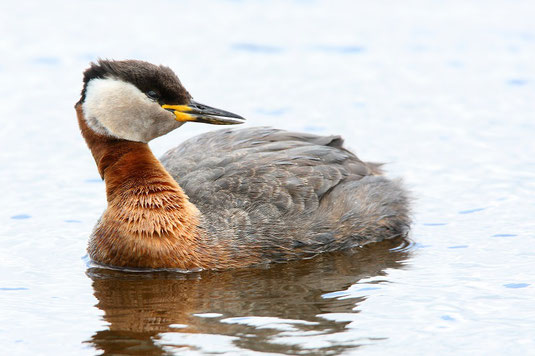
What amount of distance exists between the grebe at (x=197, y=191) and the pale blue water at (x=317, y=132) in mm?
263

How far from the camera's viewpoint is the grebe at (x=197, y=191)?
35.1 feet

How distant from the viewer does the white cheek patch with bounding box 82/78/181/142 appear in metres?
10.6

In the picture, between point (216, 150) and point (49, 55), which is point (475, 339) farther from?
point (49, 55)

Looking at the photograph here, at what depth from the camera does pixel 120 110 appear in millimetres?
10672

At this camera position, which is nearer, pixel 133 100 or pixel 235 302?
pixel 235 302

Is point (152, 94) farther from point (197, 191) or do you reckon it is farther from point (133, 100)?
point (197, 191)

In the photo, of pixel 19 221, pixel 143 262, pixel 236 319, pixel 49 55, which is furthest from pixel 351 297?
pixel 49 55

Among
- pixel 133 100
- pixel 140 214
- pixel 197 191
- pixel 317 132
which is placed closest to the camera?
pixel 133 100

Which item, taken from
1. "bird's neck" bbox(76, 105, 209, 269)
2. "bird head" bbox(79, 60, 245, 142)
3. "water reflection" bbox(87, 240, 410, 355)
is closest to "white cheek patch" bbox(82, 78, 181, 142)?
"bird head" bbox(79, 60, 245, 142)

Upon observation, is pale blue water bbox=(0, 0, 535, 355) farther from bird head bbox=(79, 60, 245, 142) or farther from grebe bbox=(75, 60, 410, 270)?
bird head bbox=(79, 60, 245, 142)

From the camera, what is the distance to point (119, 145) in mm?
10836

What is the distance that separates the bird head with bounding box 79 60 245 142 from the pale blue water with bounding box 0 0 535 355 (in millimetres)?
1562

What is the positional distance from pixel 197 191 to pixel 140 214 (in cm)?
75

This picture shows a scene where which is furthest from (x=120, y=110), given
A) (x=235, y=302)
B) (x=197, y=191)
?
(x=235, y=302)
